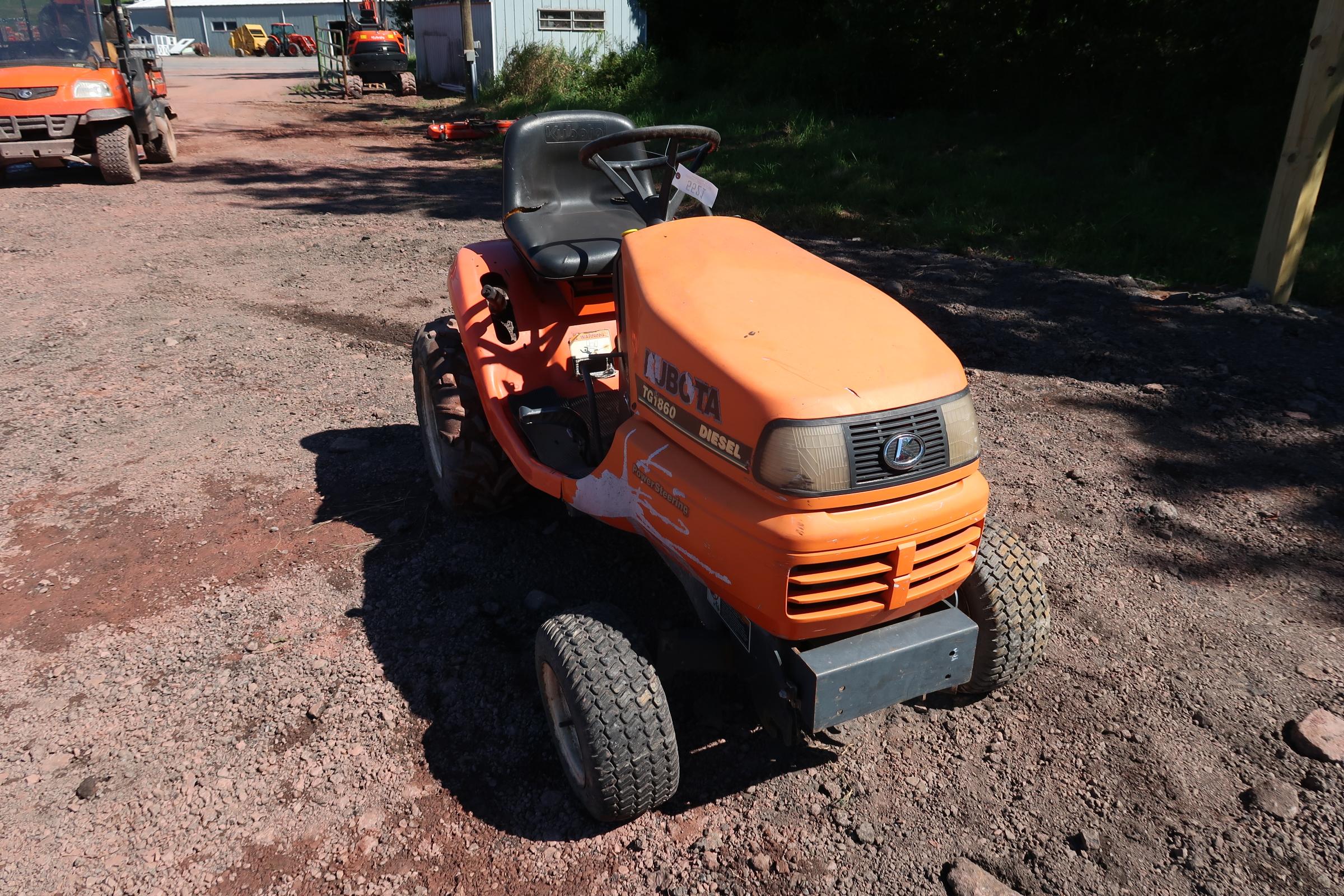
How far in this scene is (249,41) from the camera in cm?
4684

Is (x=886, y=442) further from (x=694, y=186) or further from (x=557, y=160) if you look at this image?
(x=557, y=160)

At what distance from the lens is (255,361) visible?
5629mm

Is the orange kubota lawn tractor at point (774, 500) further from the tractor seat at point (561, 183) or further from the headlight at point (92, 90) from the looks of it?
the headlight at point (92, 90)

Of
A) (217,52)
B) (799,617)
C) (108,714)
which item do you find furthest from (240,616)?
(217,52)

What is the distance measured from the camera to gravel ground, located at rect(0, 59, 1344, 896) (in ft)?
7.97

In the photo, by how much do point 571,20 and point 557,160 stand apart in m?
16.9

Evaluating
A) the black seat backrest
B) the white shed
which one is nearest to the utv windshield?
the white shed

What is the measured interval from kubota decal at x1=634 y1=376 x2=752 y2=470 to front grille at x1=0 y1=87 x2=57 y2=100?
10.2 metres

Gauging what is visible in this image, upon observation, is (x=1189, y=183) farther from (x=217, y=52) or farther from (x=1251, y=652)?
(x=217, y=52)

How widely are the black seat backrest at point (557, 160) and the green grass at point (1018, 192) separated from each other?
16.4ft

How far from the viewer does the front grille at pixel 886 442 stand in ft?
6.93

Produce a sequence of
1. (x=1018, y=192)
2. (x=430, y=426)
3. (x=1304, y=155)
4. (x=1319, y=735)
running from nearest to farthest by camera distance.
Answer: (x=1319, y=735) → (x=430, y=426) → (x=1304, y=155) → (x=1018, y=192)

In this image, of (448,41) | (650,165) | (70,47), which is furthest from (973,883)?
(448,41)

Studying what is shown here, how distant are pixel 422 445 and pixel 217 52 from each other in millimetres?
57340
